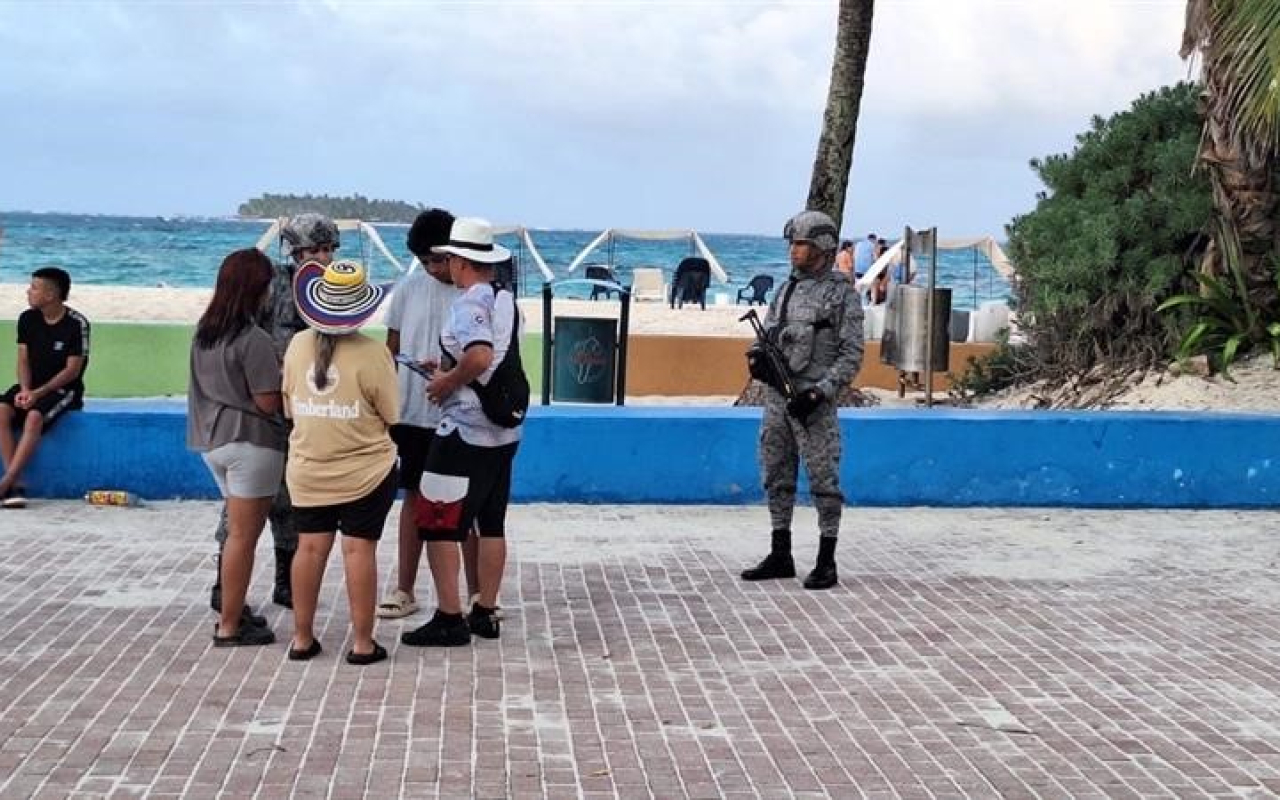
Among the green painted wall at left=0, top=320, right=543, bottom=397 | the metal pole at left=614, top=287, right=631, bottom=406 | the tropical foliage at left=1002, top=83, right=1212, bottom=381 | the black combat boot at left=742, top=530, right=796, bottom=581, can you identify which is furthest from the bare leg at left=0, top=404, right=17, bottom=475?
the tropical foliage at left=1002, top=83, right=1212, bottom=381

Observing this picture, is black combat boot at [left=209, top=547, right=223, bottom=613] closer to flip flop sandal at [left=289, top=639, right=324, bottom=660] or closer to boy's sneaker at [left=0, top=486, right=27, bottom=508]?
flip flop sandal at [left=289, top=639, right=324, bottom=660]

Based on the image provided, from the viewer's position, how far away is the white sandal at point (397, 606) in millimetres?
7609

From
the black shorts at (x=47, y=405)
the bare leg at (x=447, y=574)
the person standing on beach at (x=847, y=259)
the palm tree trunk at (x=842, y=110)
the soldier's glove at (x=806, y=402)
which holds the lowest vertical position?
the bare leg at (x=447, y=574)

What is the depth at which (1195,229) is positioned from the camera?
1450cm

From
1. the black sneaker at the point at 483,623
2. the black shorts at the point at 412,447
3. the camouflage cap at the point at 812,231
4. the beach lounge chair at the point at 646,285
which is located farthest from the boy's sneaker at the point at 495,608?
the beach lounge chair at the point at 646,285

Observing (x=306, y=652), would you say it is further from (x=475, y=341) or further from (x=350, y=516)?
(x=475, y=341)

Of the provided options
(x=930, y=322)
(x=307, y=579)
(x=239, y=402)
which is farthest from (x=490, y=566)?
(x=930, y=322)

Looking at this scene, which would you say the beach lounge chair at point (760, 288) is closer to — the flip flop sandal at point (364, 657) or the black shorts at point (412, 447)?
the black shorts at point (412, 447)

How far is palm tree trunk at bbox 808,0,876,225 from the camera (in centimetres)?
1366

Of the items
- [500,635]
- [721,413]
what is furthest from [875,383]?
[500,635]

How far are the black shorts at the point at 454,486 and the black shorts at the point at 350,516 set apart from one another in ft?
0.95

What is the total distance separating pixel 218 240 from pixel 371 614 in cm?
7327

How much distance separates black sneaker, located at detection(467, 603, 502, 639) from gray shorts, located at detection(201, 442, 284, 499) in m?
0.95

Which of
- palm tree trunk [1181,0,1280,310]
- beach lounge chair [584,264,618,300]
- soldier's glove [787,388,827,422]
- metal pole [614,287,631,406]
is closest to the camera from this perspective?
soldier's glove [787,388,827,422]
